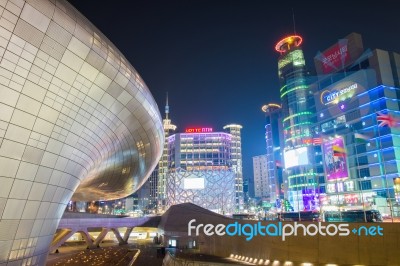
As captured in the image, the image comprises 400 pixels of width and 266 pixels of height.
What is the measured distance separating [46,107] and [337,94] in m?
87.4

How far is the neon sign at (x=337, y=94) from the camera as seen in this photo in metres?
83.8

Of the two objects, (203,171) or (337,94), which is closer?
(337,94)

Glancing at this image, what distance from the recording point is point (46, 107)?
43.4ft

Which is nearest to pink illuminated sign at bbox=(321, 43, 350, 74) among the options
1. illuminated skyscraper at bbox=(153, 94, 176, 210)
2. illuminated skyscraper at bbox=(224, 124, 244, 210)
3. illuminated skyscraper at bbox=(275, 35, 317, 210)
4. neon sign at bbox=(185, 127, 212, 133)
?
illuminated skyscraper at bbox=(275, 35, 317, 210)

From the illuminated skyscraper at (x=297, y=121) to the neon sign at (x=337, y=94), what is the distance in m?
12.7

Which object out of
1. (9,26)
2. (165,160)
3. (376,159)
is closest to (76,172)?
(9,26)

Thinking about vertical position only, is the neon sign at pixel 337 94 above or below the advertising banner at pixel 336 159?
above

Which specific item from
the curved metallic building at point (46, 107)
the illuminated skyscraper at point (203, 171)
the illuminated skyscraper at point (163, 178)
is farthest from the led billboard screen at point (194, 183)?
the curved metallic building at point (46, 107)

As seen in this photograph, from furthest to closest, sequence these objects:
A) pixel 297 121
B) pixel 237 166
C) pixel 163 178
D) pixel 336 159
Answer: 1. pixel 163 178
2. pixel 237 166
3. pixel 297 121
4. pixel 336 159

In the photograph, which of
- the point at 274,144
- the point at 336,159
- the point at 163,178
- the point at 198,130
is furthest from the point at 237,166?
the point at 336,159

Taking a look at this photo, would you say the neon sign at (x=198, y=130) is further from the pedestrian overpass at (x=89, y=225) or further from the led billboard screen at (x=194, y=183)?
the pedestrian overpass at (x=89, y=225)

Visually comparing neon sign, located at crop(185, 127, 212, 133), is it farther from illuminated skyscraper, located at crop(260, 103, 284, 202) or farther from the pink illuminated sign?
the pink illuminated sign

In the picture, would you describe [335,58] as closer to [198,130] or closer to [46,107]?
[198,130]

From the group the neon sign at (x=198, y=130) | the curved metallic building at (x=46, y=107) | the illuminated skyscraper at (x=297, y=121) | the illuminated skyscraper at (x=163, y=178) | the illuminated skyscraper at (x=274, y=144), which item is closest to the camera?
the curved metallic building at (x=46, y=107)
